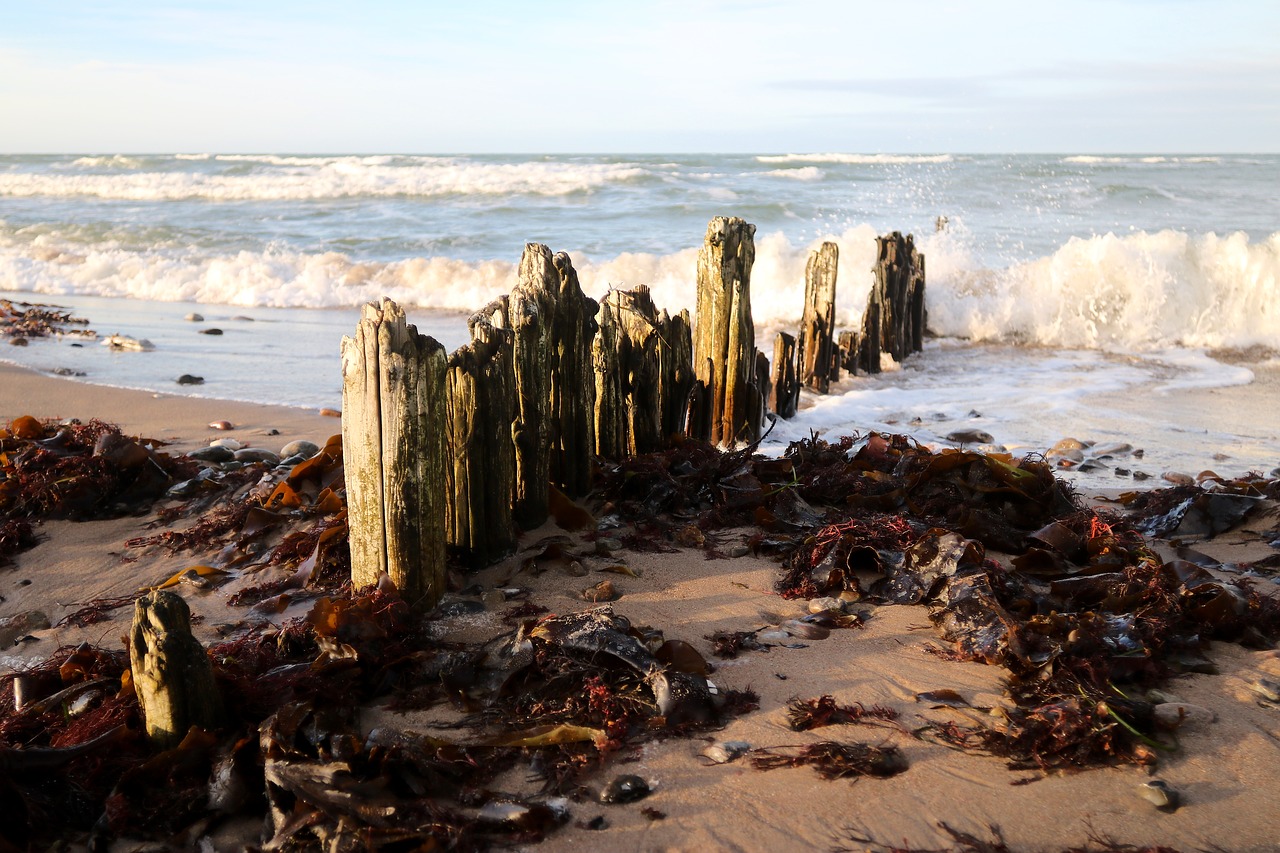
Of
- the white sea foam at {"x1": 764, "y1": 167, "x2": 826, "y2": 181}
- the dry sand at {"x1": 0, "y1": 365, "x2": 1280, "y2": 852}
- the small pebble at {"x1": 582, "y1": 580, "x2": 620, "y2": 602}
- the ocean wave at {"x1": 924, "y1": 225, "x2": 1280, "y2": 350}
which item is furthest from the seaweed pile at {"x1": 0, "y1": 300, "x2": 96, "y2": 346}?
the white sea foam at {"x1": 764, "y1": 167, "x2": 826, "y2": 181}

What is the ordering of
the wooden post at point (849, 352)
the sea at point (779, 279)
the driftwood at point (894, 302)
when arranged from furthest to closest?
the driftwood at point (894, 302)
the wooden post at point (849, 352)
the sea at point (779, 279)

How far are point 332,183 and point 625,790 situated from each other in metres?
27.6

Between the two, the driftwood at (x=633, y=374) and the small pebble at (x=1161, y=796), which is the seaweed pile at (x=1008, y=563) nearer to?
the small pebble at (x=1161, y=796)

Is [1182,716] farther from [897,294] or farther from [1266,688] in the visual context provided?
[897,294]

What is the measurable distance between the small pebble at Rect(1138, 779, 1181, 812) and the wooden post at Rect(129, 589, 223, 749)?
2468 millimetres

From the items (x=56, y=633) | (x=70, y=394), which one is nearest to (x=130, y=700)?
(x=56, y=633)

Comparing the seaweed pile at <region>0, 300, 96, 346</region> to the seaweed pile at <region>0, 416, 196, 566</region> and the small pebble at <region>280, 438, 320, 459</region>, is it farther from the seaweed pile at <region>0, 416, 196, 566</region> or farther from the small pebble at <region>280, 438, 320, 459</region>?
the small pebble at <region>280, 438, 320, 459</region>

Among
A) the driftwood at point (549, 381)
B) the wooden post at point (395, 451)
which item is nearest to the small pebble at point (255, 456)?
the driftwood at point (549, 381)

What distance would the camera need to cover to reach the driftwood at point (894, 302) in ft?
29.2

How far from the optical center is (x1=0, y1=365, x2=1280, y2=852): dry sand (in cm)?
225

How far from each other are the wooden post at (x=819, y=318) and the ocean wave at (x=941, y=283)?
10.8ft

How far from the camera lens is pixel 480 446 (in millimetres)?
3582

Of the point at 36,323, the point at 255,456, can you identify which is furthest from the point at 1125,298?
the point at 36,323

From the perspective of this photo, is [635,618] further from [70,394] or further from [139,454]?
[70,394]
